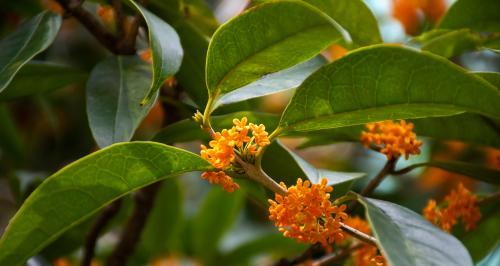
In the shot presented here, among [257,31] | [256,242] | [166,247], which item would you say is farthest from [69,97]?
[257,31]

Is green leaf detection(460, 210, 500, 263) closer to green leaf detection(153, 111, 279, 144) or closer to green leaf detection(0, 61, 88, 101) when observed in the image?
green leaf detection(153, 111, 279, 144)

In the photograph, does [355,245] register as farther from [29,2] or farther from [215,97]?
[29,2]

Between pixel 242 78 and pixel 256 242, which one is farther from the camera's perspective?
pixel 256 242

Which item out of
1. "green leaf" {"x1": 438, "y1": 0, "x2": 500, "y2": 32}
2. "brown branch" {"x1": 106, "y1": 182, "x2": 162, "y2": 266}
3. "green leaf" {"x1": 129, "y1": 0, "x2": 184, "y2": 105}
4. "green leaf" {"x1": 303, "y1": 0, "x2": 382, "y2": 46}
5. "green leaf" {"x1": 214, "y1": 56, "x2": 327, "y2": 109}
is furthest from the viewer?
"brown branch" {"x1": 106, "y1": 182, "x2": 162, "y2": 266}

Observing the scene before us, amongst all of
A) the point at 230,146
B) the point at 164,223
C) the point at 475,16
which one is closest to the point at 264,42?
the point at 230,146

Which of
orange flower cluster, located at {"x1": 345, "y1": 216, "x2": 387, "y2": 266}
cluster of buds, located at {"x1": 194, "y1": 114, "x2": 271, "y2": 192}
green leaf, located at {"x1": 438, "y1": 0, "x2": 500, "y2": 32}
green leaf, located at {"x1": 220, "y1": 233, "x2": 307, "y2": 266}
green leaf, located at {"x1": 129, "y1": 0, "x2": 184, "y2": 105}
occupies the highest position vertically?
green leaf, located at {"x1": 129, "y1": 0, "x2": 184, "y2": 105}

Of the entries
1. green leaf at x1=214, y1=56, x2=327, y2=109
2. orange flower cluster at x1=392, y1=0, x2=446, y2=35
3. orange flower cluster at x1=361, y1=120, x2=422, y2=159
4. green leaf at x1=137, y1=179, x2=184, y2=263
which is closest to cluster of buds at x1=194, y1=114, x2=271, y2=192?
green leaf at x1=214, y1=56, x2=327, y2=109

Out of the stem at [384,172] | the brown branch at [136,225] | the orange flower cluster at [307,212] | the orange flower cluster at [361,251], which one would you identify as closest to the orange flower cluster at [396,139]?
the stem at [384,172]
